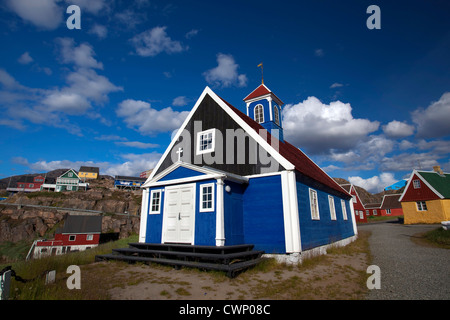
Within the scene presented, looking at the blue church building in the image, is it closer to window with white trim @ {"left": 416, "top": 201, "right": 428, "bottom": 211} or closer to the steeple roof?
the steeple roof

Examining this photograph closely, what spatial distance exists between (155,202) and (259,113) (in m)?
8.68

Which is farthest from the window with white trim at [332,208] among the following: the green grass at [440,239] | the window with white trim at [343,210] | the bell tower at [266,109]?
the green grass at [440,239]

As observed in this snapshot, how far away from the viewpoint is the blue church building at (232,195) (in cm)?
955

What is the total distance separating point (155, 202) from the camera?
1191 cm

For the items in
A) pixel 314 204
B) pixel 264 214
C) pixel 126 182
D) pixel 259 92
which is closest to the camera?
pixel 264 214

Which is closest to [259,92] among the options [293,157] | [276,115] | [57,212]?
[276,115]

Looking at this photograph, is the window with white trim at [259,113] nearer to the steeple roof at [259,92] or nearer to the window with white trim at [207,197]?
the steeple roof at [259,92]

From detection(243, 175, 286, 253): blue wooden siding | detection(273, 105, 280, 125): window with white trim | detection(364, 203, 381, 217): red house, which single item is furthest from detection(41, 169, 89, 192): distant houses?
detection(364, 203, 381, 217): red house

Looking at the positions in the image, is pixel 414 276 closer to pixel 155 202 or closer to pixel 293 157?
pixel 293 157

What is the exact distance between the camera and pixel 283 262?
359 inches

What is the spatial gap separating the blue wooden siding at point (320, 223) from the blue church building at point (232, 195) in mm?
45
